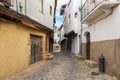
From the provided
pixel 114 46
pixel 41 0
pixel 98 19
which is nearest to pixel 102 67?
pixel 114 46

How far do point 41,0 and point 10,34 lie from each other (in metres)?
9.77

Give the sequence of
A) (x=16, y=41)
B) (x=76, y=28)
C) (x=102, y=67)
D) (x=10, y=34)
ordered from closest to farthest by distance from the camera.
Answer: (x=10, y=34) → (x=16, y=41) → (x=102, y=67) → (x=76, y=28)

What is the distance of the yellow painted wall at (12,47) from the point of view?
8.02 meters

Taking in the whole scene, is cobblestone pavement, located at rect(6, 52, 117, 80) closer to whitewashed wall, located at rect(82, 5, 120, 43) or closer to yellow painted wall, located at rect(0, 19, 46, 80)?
yellow painted wall, located at rect(0, 19, 46, 80)

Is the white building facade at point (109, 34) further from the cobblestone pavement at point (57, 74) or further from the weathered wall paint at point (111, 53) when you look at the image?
the cobblestone pavement at point (57, 74)

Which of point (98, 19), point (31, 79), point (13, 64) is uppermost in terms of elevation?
point (98, 19)

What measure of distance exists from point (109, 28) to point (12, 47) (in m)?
4.81

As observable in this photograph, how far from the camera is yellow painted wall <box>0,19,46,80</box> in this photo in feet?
26.3

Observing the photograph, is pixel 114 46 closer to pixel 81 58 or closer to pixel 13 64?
pixel 13 64

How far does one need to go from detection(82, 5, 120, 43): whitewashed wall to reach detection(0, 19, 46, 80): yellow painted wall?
435 centimetres

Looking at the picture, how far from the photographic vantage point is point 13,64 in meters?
9.17

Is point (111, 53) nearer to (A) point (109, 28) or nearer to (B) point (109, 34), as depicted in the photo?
(B) point (109, 34)

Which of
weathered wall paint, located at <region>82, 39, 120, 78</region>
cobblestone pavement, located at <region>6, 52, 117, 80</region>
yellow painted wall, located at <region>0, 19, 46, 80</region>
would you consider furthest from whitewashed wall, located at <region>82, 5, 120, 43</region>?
yellow painted wall, located at <region>0, 19, 46, 80</region>

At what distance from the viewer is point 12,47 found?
9.08 metres
